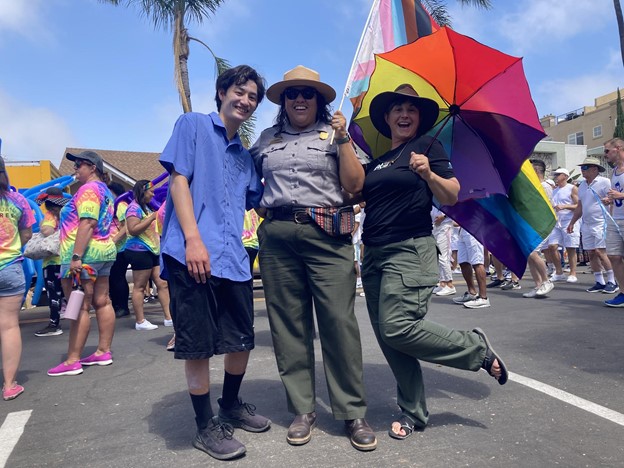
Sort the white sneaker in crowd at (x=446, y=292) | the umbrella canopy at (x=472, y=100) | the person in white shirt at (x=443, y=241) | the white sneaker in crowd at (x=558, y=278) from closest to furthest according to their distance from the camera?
the umbrella canopy at (x=472, y=100) → the person in white shirt at (x=443, y=241) → the white sneaker in crowd at (x=446, y=292) → the white sneaker in crowd at (x=558, y=278)

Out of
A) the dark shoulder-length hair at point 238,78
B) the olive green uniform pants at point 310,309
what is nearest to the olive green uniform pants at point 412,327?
the olive green uniform pants at point 310,309

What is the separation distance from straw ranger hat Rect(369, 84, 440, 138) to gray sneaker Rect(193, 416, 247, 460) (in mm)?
2098

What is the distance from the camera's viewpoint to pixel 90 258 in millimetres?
4449

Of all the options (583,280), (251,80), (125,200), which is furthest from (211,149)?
(583,280)

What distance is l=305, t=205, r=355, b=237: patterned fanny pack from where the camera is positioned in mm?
2834

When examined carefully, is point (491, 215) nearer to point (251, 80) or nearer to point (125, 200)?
point (251, 80)

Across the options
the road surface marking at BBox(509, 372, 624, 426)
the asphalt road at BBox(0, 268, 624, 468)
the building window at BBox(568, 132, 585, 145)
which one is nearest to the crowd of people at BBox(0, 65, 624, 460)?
Answer: the asphalt road at BBox(0, 268, 624, 468)

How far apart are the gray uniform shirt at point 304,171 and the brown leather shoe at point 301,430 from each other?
124 cm

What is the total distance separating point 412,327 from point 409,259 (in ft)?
1.25

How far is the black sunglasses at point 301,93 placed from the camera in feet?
9.78

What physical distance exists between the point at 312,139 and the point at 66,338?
507cm

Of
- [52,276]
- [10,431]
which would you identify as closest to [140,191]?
[52,276]

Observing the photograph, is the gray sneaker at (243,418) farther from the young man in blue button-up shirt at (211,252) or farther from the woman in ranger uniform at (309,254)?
the woman in ranger uniform at (309,254)

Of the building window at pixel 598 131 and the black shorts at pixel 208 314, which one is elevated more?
the building window at pixel 598 131
